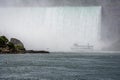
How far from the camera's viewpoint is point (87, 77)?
120000mm

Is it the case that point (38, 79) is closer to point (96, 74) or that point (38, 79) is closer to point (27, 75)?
point (27, 75)

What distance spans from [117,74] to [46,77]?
21408 millimetres

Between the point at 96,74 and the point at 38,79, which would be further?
the point at 96,74

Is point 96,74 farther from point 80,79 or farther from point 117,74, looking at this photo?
point 80,79

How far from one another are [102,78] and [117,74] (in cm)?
1225

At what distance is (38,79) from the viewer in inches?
4466

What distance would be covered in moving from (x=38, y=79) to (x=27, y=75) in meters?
9.97

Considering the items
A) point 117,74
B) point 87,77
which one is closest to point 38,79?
point 87,77

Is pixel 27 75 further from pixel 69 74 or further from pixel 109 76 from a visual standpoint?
pixel 109 76

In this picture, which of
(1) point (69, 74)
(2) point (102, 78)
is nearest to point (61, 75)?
(1) point (69, 74)

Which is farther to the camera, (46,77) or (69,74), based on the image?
(69,74)

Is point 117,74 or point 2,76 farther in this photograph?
point 117,74

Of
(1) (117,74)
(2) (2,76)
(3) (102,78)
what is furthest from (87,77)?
(2) (2,76)

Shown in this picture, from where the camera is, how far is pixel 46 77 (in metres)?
118
